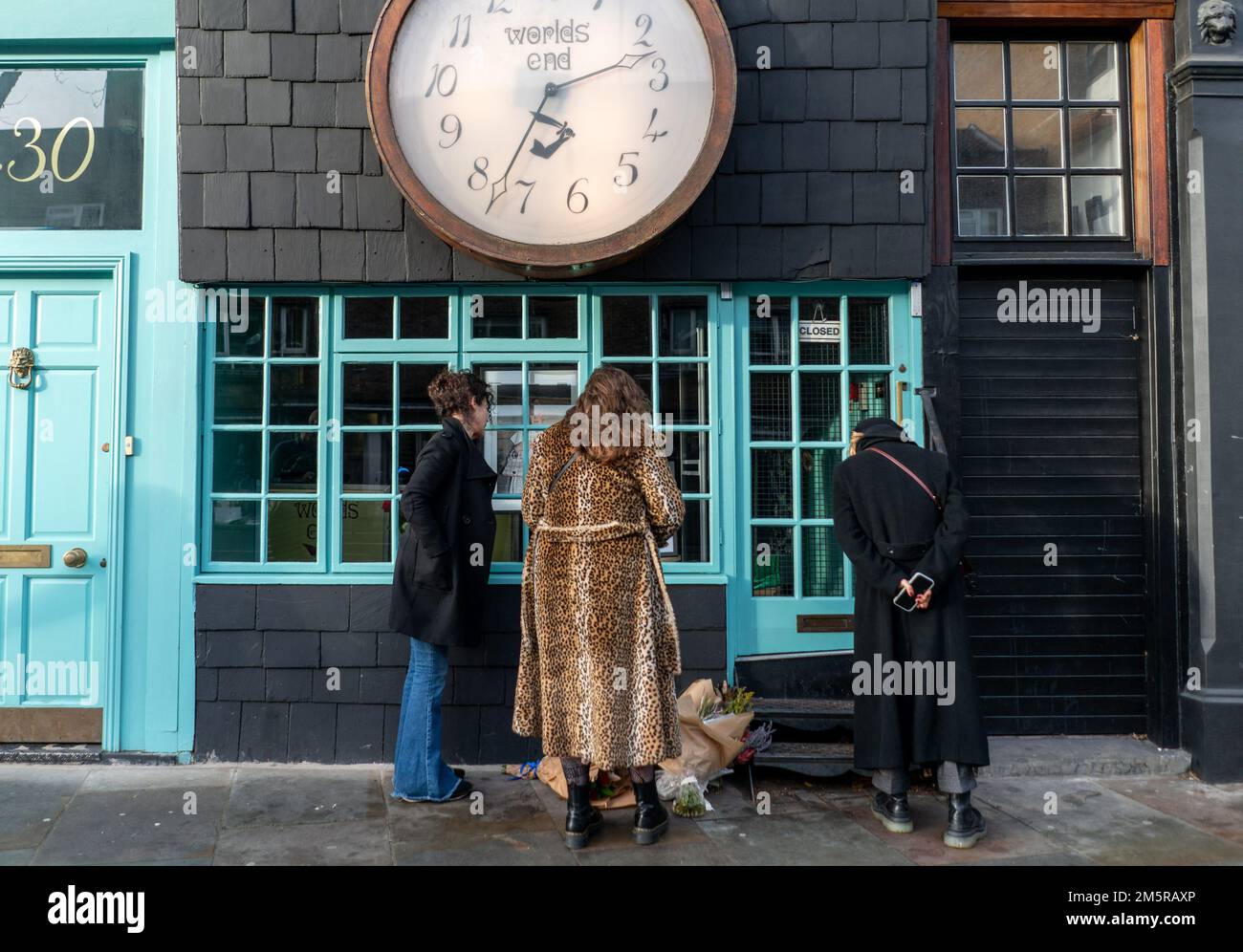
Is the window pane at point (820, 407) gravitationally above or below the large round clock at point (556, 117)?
below

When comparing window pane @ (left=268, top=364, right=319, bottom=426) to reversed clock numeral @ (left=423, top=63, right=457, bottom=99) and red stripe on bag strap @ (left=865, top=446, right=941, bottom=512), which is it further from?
red stripe on bag strap @ (left=865, top=446, right=941, bottom=512)

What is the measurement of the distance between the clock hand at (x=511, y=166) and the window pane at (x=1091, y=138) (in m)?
3.03

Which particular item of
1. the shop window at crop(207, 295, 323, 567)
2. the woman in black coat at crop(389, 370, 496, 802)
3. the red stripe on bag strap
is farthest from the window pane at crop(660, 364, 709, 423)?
the shop window at crop(207, 295, 323, 567)

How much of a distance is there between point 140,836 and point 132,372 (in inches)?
93.8

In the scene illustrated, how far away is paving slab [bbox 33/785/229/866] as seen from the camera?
3.90 m

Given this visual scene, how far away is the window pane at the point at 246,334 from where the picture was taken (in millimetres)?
5188

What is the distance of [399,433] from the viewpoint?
5172mm

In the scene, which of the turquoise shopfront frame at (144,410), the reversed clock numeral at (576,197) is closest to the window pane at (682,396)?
the reversed clock numeral at (576,197)

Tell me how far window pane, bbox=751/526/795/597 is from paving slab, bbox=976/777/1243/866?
4.62 ft

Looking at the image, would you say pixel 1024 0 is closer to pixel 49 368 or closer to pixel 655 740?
pixel 655 740

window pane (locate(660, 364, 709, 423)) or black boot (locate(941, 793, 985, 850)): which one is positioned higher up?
window pane (locate(660, 364, 709, 423))

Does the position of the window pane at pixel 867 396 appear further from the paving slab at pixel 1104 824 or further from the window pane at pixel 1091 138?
the paving slab at pixel 1104 824
